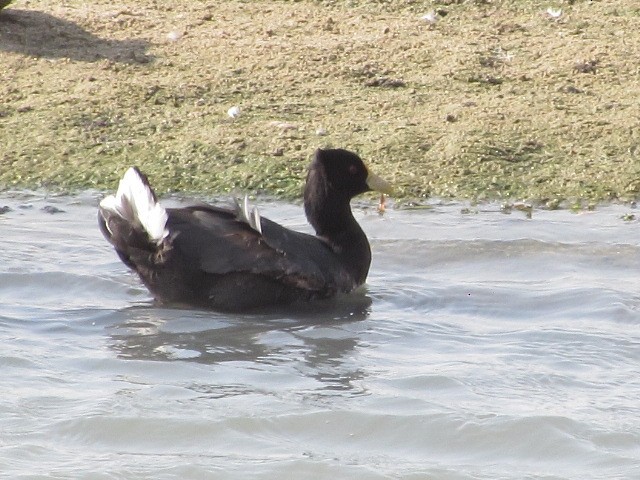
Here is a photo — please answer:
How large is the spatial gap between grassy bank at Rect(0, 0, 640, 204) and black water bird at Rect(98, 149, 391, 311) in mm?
1371

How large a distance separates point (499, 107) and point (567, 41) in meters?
1.10

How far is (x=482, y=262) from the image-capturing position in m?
7.50

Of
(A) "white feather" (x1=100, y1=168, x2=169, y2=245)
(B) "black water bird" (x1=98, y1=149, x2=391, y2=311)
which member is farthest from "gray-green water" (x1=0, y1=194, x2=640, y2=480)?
(A) "white feather" (x1=100, y1=168, x2=169, y2=245)

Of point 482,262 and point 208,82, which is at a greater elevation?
point 208,82

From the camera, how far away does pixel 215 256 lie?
6.92 m

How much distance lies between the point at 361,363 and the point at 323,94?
11.5 feet

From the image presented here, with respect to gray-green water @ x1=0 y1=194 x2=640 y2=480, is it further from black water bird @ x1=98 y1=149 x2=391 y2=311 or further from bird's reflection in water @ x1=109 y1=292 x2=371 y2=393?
black water bird @ x1=98 y1=149 x2=391 y2=311

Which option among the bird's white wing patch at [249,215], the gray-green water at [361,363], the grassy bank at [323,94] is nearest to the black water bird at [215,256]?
the bird's white wing patch at [249,215]

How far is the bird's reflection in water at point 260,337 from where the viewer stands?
243 inches

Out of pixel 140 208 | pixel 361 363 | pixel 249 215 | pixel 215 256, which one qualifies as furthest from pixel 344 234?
pixel 361 363

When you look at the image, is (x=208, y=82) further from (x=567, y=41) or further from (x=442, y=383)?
(x=442, y=383)

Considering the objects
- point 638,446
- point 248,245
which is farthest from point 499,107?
point 638,446

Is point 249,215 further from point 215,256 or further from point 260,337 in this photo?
point 260,337

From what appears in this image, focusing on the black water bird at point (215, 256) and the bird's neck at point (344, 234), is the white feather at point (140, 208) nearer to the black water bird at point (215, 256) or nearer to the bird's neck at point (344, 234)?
the black water bird at point (215, 256)
